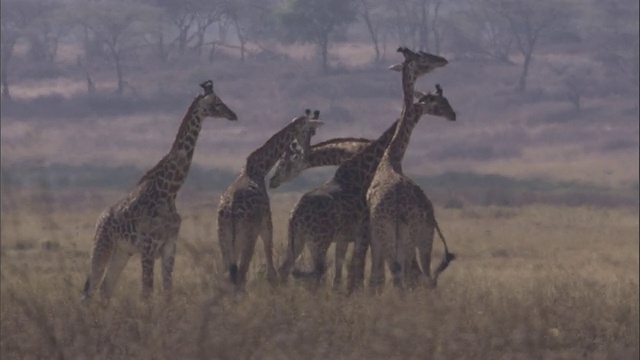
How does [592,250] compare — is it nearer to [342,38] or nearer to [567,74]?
[342,38]

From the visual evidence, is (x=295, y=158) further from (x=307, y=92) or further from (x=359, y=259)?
(x=307, y=92)

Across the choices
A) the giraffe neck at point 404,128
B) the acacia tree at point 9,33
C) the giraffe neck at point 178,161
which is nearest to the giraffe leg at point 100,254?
the giraffe neck at point 178,161

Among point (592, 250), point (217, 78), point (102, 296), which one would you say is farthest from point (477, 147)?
point (102, 296)

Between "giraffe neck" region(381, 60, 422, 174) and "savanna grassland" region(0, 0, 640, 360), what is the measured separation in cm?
106

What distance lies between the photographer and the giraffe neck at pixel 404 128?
421 inches

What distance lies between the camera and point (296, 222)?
10453mm

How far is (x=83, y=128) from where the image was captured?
3616 cm

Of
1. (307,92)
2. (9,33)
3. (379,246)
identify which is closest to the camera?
(379,246)

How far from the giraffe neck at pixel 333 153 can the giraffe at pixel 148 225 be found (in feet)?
3.91

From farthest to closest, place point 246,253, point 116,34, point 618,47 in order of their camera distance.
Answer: point 618,47
point 116,34
point 246,253

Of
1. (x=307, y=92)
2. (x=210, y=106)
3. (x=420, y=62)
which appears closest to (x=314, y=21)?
(x=307, y=92)

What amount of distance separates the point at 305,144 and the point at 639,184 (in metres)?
26.1

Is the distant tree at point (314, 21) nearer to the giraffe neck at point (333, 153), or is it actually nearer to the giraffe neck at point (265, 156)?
the giraffe neck at point (333, 153)

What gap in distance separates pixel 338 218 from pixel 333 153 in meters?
1.29
